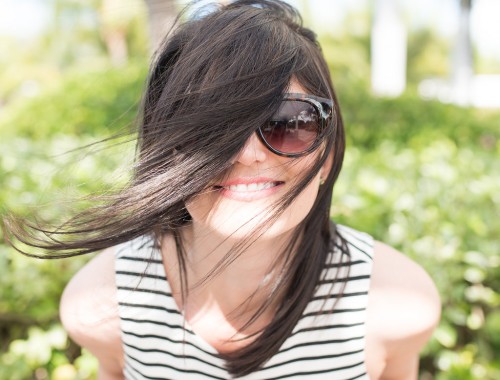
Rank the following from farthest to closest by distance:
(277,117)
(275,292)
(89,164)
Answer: (89,164)
(275,292)
(277,117)

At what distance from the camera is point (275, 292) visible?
1441mm

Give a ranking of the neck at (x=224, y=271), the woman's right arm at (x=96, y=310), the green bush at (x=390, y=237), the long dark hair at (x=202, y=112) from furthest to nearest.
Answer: the green bush at (x=390, y=237) < the woman's right arm at (x=96, y=310) < the neck at (x=224, y=271) < the long dark hair at (x=202, y=112)

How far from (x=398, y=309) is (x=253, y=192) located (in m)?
0.53

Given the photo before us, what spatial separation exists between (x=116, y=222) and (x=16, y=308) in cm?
88

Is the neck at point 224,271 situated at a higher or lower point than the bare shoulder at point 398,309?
higher

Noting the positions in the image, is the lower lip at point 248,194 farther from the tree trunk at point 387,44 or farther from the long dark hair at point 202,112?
the tree trunk at point 387,44

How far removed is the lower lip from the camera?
120 centimetres

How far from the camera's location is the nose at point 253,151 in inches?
45.9

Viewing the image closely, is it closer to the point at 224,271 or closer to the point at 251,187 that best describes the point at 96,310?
the point at 224,271

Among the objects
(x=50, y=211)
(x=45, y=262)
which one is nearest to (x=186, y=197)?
(x=50, y=211)

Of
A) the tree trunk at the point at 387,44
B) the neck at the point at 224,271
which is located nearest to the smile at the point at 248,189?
the neck at the point at 224,271

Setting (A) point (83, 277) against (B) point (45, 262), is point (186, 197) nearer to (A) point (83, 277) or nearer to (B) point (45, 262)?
(A) point (83, 277)

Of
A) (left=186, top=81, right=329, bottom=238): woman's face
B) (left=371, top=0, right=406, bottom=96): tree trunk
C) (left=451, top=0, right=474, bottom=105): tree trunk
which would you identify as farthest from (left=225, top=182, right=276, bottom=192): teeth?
(left=451, top=0, right=474, bottom=105): tree trunk

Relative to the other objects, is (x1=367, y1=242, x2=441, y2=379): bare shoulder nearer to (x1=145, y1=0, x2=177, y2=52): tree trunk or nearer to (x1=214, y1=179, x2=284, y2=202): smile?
(x1=214, y1=179, x2=284, y2=202): smile
